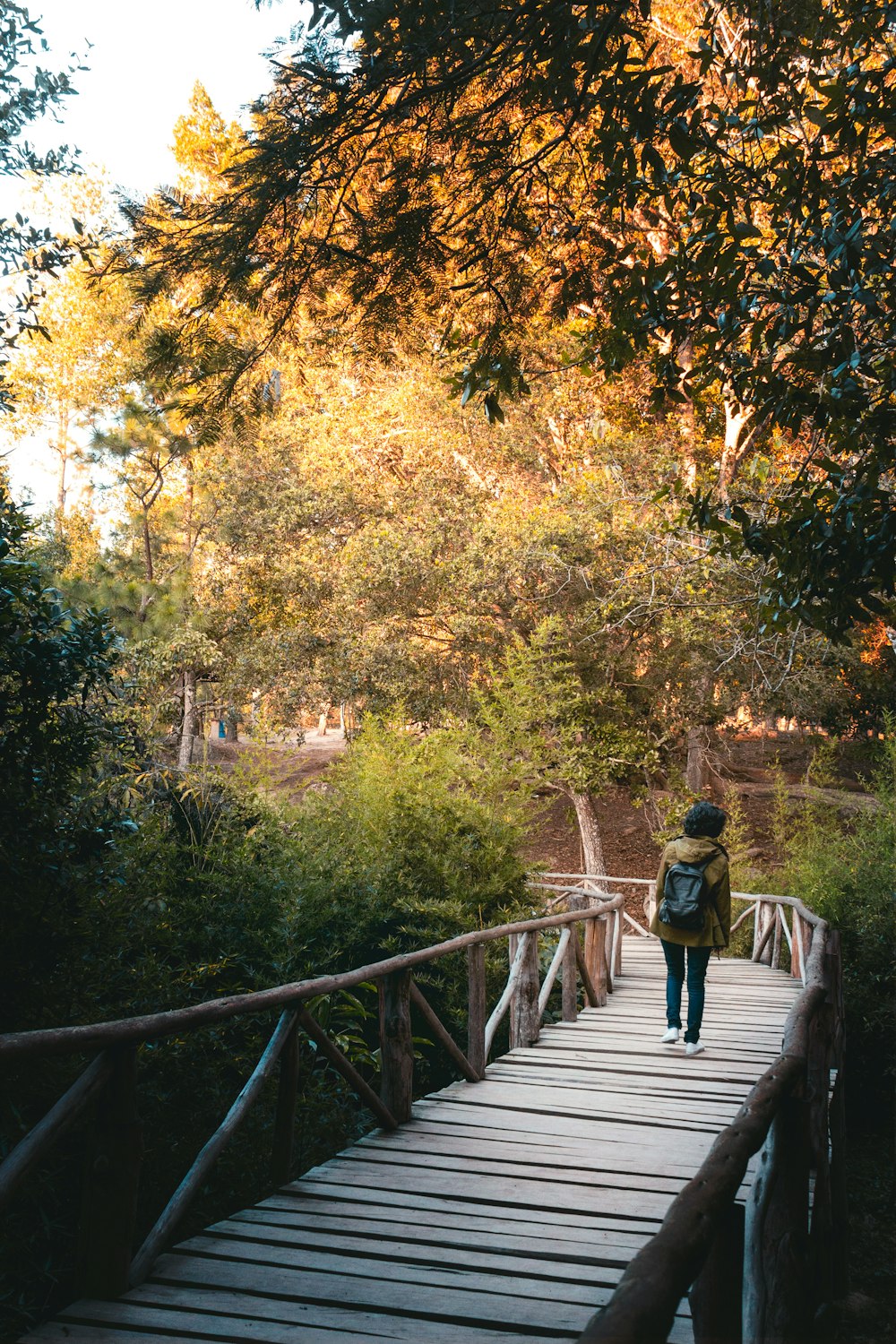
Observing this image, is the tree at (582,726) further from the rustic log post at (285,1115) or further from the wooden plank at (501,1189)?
the rustic log post at (285,1115)

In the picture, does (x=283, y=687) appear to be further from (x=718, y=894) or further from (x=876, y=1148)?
(x=718, y=894)

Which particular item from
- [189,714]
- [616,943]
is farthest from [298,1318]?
[189,714]

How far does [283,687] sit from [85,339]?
8.60m

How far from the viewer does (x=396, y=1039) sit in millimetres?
5086

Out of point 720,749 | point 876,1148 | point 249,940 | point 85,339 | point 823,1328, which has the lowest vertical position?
point 876,1148

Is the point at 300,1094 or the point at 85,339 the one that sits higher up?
the point at 85,339

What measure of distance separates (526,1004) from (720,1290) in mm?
5813

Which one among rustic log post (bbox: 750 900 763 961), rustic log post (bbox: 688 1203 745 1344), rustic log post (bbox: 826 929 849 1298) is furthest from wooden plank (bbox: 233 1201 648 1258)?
rustic log post (bbox: 750 900 763 961)

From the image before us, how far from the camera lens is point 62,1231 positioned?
3863 millimetres

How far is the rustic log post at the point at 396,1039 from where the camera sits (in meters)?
5.07

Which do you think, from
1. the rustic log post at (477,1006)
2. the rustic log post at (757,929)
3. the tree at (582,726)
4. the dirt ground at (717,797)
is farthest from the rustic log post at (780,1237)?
the dirt ground at (717,797)

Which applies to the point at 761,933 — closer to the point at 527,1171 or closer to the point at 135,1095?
the point at 527,1171

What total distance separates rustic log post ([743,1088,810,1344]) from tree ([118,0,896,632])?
252 centimetres

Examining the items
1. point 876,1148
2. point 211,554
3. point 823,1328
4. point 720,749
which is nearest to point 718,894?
point 823,1328
